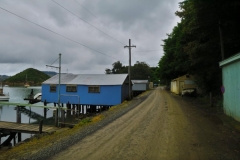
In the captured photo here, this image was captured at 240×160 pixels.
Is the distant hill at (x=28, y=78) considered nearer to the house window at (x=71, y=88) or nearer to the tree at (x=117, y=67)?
the tree at (x=117, y=67)

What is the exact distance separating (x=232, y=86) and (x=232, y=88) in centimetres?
11

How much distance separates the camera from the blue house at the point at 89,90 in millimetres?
26328

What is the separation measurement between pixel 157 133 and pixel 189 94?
2350cm

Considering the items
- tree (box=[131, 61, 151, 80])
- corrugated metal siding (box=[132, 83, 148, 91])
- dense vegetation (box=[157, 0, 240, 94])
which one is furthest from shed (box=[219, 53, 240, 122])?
tree (box=[131, 61, 151, 80])

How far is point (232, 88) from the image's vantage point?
10.4 meters

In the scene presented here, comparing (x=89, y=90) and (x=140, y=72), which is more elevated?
(x=140, y=72)

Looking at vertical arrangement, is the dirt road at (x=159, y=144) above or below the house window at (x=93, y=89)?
below

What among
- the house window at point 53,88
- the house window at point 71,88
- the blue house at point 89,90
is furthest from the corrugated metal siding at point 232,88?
the house window at point 53,88

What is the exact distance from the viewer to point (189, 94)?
97.6 feet

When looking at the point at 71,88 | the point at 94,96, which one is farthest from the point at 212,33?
the point at 71,88

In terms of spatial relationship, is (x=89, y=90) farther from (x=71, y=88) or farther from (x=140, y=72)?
(x=140, y=72)

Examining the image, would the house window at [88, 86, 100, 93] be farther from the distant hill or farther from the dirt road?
the distant hill

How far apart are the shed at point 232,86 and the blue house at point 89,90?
15.8 metres

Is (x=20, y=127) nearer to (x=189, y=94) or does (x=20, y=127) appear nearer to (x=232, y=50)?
(x=232, y=50)
